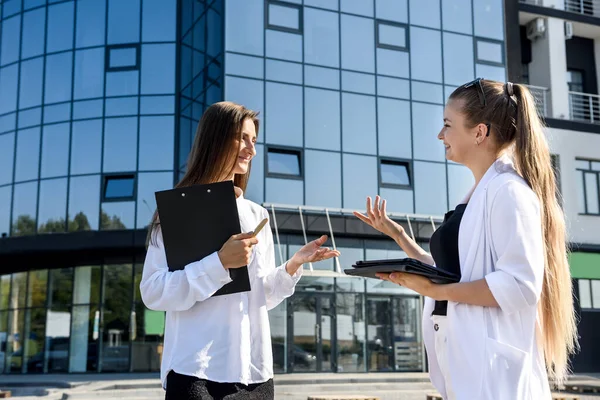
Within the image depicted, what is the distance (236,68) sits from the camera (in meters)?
21.9

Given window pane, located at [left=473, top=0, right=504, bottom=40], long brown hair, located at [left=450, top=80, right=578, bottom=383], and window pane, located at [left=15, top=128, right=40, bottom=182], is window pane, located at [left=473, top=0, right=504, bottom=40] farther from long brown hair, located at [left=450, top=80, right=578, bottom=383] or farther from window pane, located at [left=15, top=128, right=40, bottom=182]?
long brown hair, located at [left=450, top=80, right=578, bottom=383]

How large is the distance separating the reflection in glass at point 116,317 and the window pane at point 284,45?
9.18 metres

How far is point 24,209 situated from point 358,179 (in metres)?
12.5

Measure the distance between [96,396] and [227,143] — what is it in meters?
15.2

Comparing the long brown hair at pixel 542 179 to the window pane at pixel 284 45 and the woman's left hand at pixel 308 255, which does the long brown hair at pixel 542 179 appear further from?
the window pane at pixel 284 45

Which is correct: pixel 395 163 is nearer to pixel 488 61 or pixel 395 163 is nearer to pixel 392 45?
pixel 392 45

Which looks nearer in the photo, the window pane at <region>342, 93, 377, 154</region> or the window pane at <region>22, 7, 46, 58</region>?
the window pane at <region>342, 93, 377, 154</region>

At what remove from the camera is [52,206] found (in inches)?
1000

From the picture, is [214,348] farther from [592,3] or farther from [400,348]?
[592,3]

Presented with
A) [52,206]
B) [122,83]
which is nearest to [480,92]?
[122,83]

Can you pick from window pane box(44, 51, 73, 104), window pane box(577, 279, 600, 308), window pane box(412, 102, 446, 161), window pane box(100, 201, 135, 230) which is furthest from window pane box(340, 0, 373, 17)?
window pane box(577, 279, 600, 308)

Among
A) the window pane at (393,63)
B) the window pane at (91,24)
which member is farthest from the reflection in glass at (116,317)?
the window pane at (393,63)

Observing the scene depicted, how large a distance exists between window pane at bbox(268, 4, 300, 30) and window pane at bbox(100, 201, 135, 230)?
7.98m

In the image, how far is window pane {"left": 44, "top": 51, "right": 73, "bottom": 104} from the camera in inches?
1030
